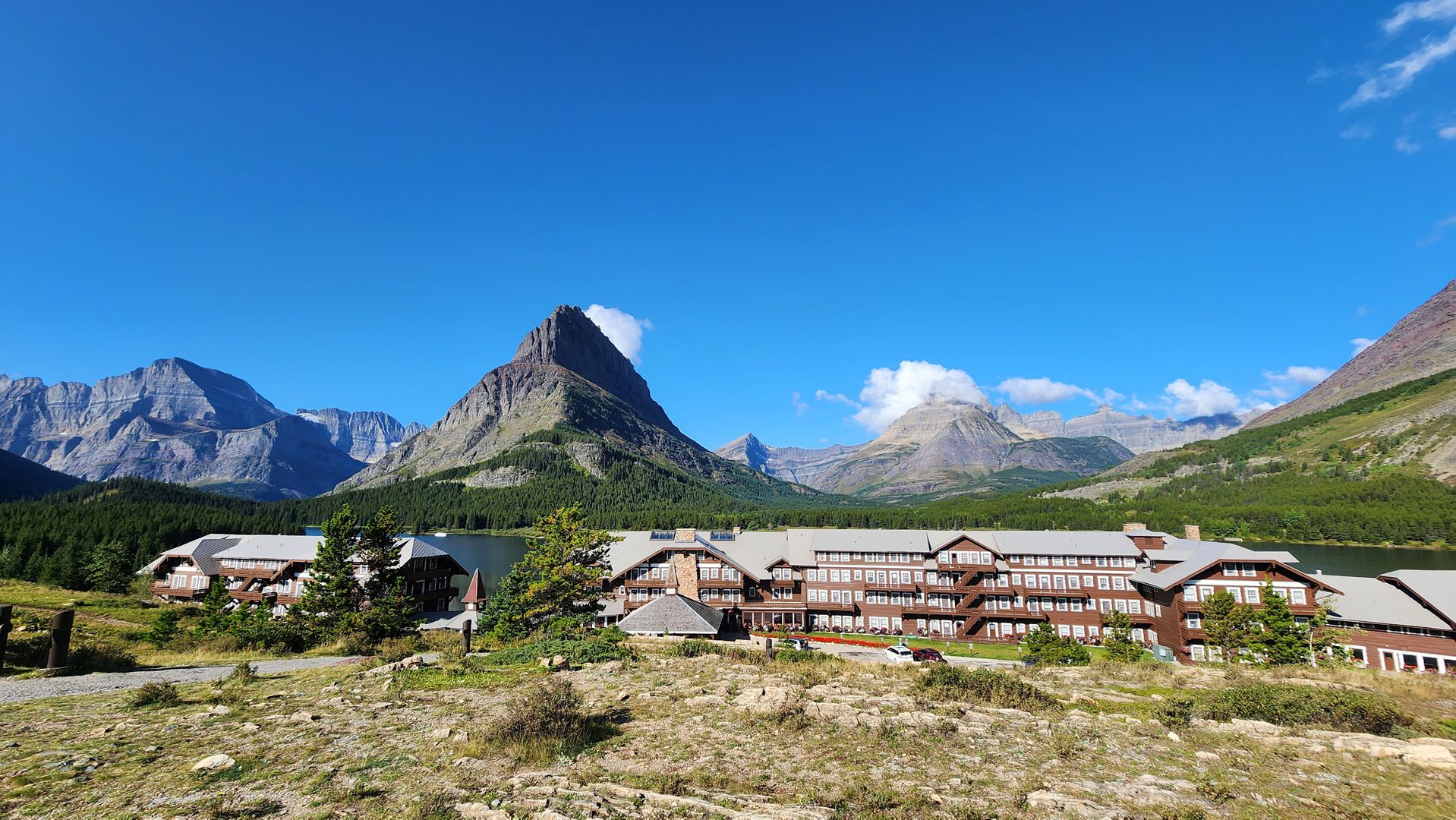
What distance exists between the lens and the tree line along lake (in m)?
123

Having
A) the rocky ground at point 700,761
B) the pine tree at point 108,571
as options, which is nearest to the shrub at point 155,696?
the rocky ground at point 700,761

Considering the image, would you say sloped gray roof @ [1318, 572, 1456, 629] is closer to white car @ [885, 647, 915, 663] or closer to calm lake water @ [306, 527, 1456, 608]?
white car @ [885, 647, 915, 663]

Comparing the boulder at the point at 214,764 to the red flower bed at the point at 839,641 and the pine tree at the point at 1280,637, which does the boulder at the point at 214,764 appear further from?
the pine tree at the point at 1280,637

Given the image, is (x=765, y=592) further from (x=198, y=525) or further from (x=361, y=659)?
(x=198, y=525)

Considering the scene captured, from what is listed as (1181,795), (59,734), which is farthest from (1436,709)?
(59,734)

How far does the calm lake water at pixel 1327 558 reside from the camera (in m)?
123

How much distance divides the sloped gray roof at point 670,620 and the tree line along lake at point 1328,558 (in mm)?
62319

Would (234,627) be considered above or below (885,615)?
above

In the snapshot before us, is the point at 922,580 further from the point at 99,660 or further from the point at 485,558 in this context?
the point at 485,558

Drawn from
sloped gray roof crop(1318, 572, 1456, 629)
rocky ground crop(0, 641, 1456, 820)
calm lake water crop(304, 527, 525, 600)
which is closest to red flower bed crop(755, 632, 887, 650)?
sloped gray roof crop(1318, 572, 1456, 629)

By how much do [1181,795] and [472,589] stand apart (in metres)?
66.7

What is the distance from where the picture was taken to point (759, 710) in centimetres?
2078

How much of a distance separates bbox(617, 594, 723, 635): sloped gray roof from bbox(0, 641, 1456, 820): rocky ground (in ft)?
95.0

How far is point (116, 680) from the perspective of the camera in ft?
79.4
